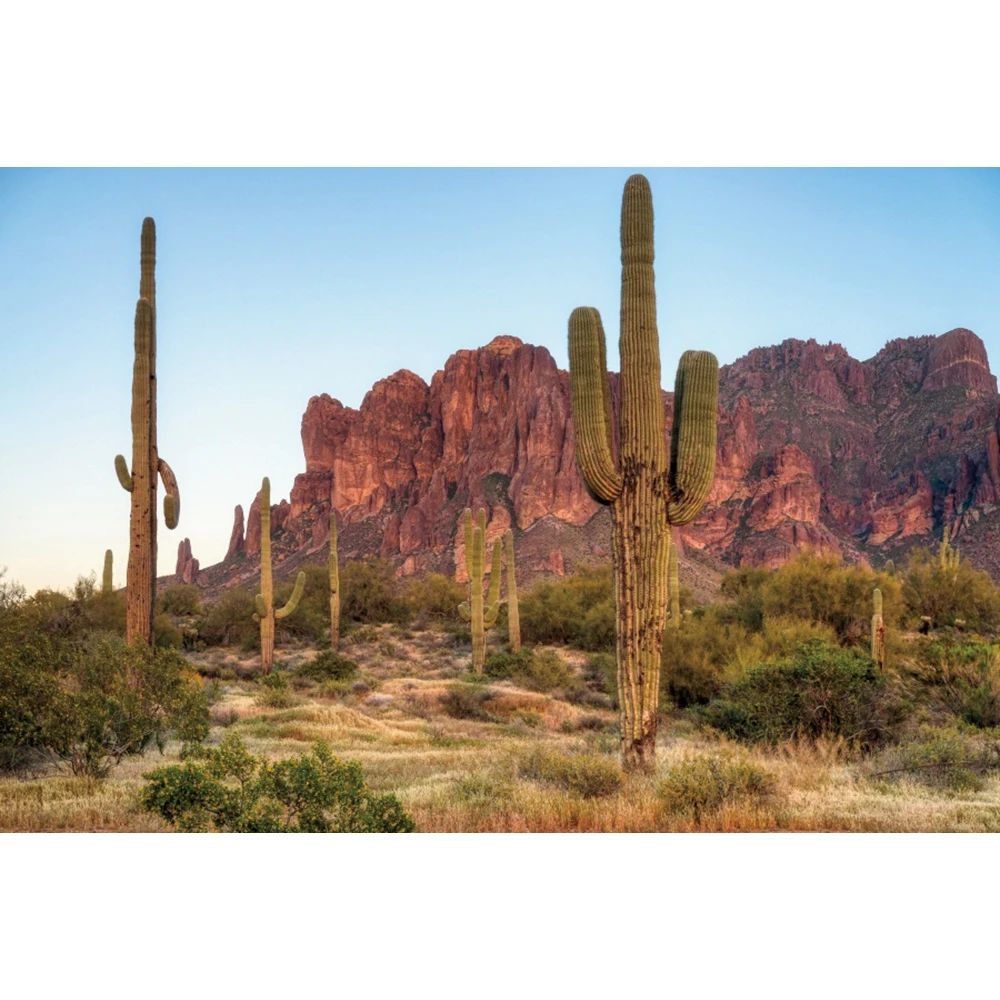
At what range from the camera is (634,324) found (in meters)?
8.02

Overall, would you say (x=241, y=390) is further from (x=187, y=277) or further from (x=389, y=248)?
(x=389, y=248)

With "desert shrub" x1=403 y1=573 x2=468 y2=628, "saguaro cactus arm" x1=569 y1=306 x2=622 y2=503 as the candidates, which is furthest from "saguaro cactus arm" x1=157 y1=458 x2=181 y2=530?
"desert shrub" x1=403 y1=573 x2=468 y2=628

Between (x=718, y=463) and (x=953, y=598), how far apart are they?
53643 mm

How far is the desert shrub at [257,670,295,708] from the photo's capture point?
1444 cm

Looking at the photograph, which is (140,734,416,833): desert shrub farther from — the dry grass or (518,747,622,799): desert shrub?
(518,747,622,799): desert shrub

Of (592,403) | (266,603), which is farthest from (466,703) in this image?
(592,403)

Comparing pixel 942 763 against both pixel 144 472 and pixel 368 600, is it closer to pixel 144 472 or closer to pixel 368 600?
pixel 144 472

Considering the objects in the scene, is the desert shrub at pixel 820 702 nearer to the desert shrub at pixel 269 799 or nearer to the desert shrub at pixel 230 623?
the desert shrub at pixel 269 799

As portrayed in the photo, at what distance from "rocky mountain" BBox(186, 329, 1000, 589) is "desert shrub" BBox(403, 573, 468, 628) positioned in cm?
1261

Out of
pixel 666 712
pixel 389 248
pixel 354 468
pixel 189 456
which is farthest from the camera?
pixel 354 468

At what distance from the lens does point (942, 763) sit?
7.65 m

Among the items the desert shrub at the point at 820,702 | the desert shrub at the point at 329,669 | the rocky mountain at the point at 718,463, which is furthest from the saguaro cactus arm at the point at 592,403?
the rocky mountain at the point at 718,463
